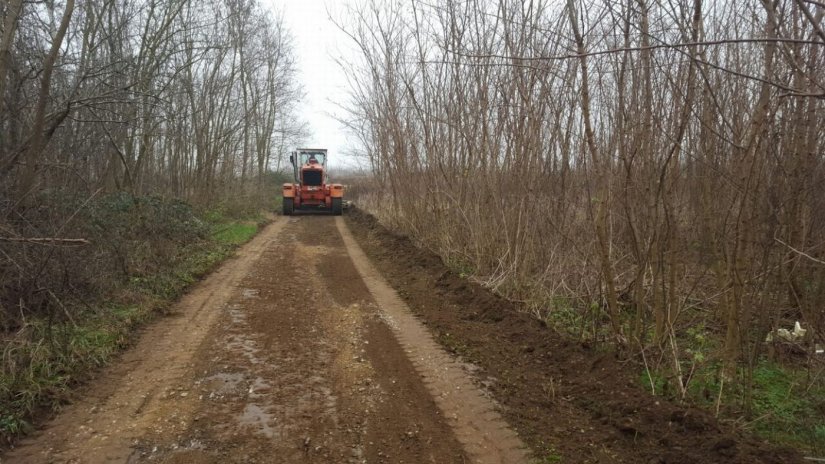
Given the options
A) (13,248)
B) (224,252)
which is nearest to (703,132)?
(13,248)

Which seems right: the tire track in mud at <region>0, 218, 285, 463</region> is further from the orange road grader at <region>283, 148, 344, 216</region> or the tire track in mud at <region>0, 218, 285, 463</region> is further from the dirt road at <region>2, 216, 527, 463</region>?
the orange road grader at <region>283, 148, 344, 216</region>

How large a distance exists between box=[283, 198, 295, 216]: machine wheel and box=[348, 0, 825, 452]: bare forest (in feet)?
46.5

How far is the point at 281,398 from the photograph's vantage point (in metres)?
4.16

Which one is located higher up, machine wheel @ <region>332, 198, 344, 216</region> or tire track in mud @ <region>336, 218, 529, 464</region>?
machine wheel @ <region>332, 198, 344, 216</region>

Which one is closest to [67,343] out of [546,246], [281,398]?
[281,398]

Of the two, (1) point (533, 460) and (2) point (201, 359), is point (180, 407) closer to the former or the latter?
(2) point (201, 359)

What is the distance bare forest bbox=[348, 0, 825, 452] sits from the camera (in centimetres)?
397

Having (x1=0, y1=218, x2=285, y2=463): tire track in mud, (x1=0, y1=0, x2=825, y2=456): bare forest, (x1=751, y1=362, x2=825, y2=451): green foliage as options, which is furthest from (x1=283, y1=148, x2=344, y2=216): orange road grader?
(x1=751, y1=362, x2=825, y2=451): green foliage

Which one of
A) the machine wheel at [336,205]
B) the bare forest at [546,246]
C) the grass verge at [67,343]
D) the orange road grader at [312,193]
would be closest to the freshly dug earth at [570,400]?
the bare forest at [546,246]

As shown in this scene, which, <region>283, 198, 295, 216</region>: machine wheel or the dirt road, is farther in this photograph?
<region>283, 198, 295, 216</region>: machine wheel

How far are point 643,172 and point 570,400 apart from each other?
2367 millimetres

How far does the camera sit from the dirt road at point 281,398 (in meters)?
3.38

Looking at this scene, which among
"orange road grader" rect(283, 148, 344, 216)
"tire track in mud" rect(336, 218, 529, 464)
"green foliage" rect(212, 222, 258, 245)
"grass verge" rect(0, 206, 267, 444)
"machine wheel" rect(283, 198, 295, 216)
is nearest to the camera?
"tire track in mud" rect(336, 218, 529, 464)

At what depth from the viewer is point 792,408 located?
13.1ft
